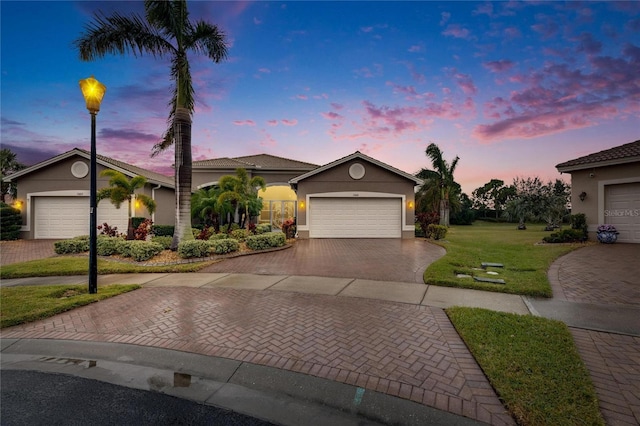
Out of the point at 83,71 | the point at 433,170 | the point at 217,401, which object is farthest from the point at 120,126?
the point at 433,170

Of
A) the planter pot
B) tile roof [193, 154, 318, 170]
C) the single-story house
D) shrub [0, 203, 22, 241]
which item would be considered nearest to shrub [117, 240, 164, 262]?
the single-story house

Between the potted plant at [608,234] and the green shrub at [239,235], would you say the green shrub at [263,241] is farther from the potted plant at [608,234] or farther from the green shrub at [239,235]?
the potted plant at [608,234]

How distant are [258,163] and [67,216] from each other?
42.4ft

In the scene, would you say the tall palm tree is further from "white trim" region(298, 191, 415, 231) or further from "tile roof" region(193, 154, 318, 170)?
"tile roof" region(193, 154, 318, 170)

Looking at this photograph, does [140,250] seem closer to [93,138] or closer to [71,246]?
[71,246]

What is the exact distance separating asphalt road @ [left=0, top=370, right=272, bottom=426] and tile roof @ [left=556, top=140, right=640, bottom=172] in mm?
16988

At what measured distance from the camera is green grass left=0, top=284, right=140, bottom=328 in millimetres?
5097

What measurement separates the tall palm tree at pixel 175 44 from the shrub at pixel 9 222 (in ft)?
40.9

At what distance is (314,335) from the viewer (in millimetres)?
4211

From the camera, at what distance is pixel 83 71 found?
41.0 ft

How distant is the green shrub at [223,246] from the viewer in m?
11.0

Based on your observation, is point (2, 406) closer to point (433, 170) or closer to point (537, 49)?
point (537, 49)

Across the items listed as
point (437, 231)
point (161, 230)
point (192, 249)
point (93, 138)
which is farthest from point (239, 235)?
point (437, 231)

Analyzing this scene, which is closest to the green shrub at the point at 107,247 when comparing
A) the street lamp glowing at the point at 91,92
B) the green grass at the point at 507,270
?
the street lamp glowing at the point at 91,92
